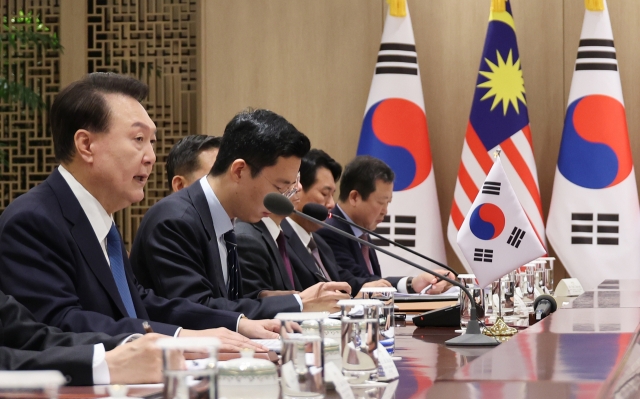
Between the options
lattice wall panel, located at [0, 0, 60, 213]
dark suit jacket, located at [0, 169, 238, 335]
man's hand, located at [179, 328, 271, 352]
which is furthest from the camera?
lattice wall panel, located at [0, 0, 60, 213]

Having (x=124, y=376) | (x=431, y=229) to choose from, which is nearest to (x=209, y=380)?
(x=124, y=376)

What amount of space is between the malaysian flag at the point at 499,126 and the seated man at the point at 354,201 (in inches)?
41.3

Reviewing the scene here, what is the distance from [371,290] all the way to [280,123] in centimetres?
96

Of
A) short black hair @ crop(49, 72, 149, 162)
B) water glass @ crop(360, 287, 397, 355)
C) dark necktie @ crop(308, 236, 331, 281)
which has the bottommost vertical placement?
dark necktie @ crop(308, 236, 331, 281)

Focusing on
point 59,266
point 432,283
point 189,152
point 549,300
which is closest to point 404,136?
point 432,283

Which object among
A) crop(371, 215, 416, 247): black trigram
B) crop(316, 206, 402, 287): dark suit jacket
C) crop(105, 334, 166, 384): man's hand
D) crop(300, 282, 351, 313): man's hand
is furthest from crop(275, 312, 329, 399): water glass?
crop(371, 215, 416, 247): black trigram

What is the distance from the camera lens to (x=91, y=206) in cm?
226

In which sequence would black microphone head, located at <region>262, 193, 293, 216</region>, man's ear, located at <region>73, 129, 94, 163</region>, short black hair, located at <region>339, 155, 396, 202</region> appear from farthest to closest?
1. short black hair, located at <region>339, 155, 396, 202</region>
2. black microphone head, located at <region>262, 193, 293, 216</region>
3. man's ear, located at <region>73, 129, 94, 163</region>

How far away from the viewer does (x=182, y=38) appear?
668 centimetres

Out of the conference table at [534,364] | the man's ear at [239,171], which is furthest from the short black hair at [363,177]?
the conference table at [534,364]

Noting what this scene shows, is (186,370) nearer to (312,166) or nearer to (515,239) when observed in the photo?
(515,239)

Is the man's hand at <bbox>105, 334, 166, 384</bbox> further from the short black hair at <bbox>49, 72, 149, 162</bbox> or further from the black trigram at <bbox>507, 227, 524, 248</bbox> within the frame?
the black trigram at <bbox>507, 227, 524, 248</bbox>

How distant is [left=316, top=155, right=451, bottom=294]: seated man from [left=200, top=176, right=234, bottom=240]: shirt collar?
145 cm

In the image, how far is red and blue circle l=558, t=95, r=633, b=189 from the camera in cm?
586
